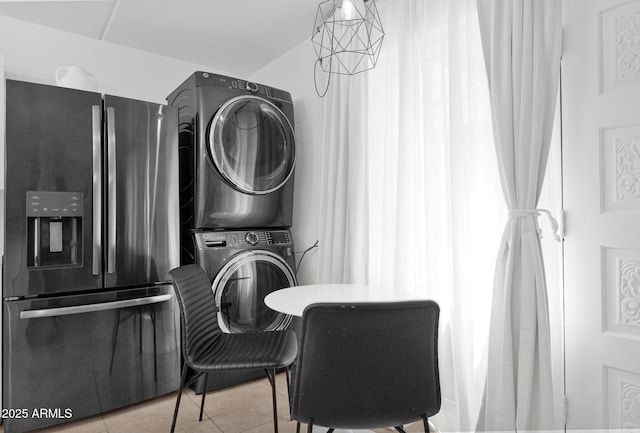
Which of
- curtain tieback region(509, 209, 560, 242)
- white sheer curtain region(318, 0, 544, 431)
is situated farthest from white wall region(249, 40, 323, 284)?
curtain tieback region(509, 209, 560, 242)

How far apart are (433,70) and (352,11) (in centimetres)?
68

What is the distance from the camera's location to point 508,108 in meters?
1.64

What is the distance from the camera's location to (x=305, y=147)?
125 inches

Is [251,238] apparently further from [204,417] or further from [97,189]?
[204,417]

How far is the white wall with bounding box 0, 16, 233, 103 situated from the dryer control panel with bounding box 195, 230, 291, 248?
1505 mm

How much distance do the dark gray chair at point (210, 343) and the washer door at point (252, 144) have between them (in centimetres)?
87

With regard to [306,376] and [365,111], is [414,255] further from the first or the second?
[306,376]

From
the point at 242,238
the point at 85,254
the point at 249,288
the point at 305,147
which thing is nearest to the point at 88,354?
the point at 85,254

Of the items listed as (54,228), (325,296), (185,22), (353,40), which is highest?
(185,22)

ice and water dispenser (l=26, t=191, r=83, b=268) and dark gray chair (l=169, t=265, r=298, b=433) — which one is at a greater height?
ice and water dispenser (l=26, t=191, r=83, b=268)

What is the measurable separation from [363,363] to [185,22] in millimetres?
2724

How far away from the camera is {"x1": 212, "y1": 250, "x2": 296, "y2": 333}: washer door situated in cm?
257

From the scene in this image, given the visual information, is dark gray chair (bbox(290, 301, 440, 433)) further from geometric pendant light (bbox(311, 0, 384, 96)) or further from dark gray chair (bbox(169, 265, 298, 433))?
geometric pendant light (bbox(311, 0, 384, 96))

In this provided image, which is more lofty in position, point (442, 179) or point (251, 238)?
point (442, 179)
